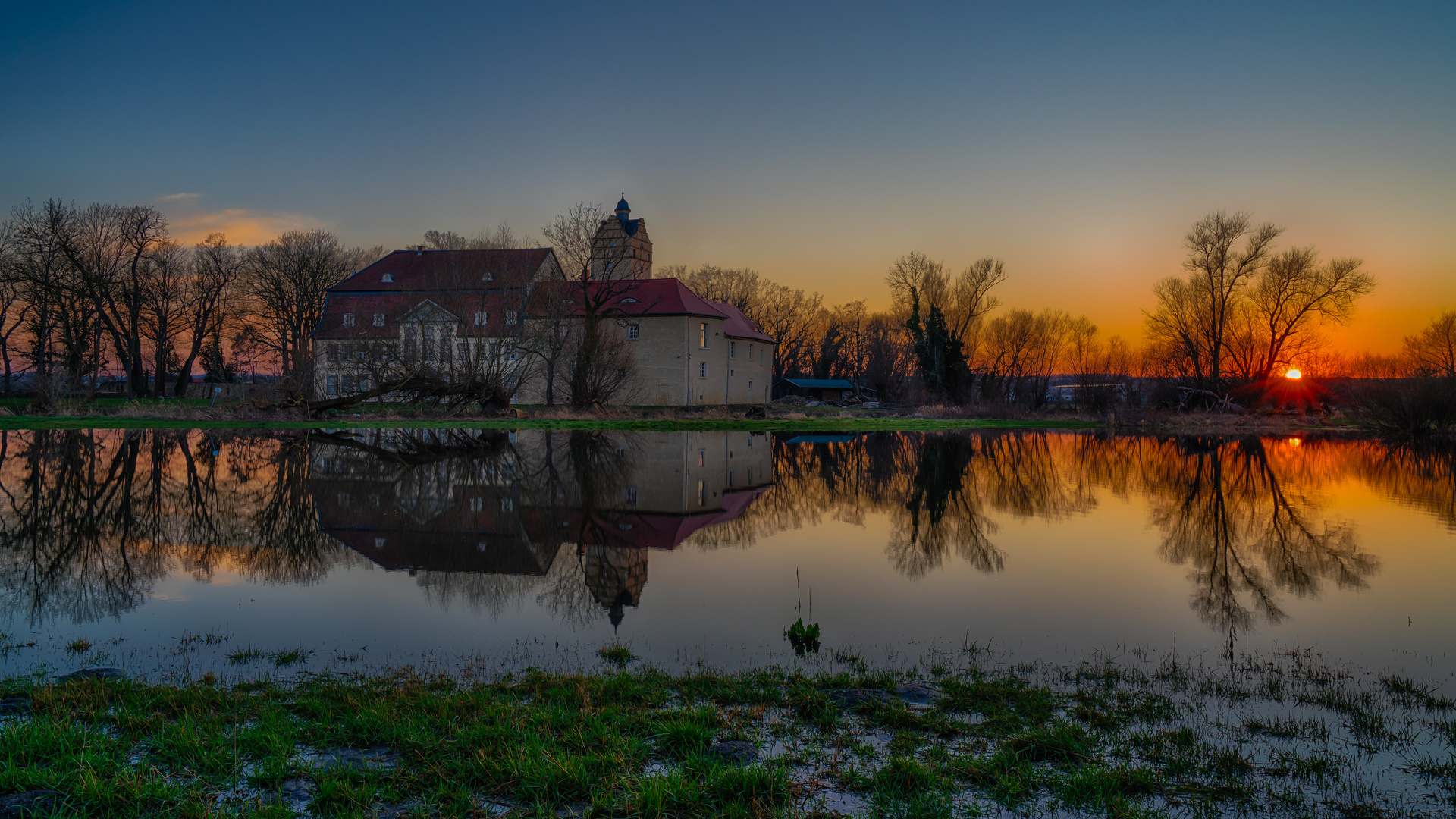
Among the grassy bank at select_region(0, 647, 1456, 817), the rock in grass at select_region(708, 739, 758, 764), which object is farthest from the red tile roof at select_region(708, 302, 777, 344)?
the rock in grass at select_region(708, 739, 758, 764)

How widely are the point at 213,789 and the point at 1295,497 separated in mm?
18925

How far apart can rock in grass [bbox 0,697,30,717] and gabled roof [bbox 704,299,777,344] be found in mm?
50626

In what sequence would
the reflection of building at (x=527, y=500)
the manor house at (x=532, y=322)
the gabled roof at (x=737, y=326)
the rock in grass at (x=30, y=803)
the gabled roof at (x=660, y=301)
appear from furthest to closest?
the gabled roof at (x=737, y=326) < the gabled roof at (x=660, y=301) < the manor house at (x=532, y=322) < the reflection of building at (x=527, y=500) < the rock in grass at (x=30, y=803)

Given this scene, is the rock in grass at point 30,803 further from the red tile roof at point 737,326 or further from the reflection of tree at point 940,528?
the red tile roof at point 737,326

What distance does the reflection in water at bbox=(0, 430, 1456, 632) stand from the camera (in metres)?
9.04

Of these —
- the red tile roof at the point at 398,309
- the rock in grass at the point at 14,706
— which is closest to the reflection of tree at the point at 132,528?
the rock in grass at the point at 14,706

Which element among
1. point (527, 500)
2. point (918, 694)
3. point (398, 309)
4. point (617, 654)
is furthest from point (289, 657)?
point (398, 309)

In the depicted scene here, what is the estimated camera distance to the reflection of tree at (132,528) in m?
8.52

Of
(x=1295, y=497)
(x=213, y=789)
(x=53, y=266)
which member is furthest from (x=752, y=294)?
(x=213, y=789)

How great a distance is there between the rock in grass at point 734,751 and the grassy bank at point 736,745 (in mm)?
24

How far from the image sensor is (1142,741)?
4602 millimetres

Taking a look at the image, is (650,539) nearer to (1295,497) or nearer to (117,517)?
(117,517)

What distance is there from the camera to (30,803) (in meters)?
3.70

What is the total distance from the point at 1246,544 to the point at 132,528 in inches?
649
